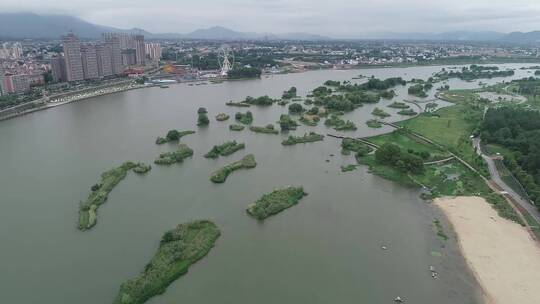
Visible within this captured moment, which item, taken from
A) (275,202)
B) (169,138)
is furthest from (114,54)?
(275,202)

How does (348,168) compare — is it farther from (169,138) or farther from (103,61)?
(103,61)

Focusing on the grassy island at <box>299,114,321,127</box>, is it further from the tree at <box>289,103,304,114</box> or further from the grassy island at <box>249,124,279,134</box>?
the grassy island at <box>249,124,279,134</box>

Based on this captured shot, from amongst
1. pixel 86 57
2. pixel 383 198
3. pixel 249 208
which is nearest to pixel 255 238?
pixel 249 208

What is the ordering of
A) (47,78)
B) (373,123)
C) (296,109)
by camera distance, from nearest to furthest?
(373,123) → (296,109) → (47,78)

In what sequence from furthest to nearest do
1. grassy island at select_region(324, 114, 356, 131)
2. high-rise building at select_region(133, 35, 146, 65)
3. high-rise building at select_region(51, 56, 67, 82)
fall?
high-rise building at select_region(133, 35, 146, 65)
high-rise building at select_region(51, 56, 67, 82)
grassy island at select_region(324, 114, 356, 131)

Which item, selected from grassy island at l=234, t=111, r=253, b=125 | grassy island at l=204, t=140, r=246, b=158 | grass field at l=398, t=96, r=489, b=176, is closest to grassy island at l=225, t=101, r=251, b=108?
grassy island at l=234, t=111, r=253, b=125

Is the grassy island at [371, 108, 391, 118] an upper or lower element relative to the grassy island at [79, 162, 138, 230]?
upper
